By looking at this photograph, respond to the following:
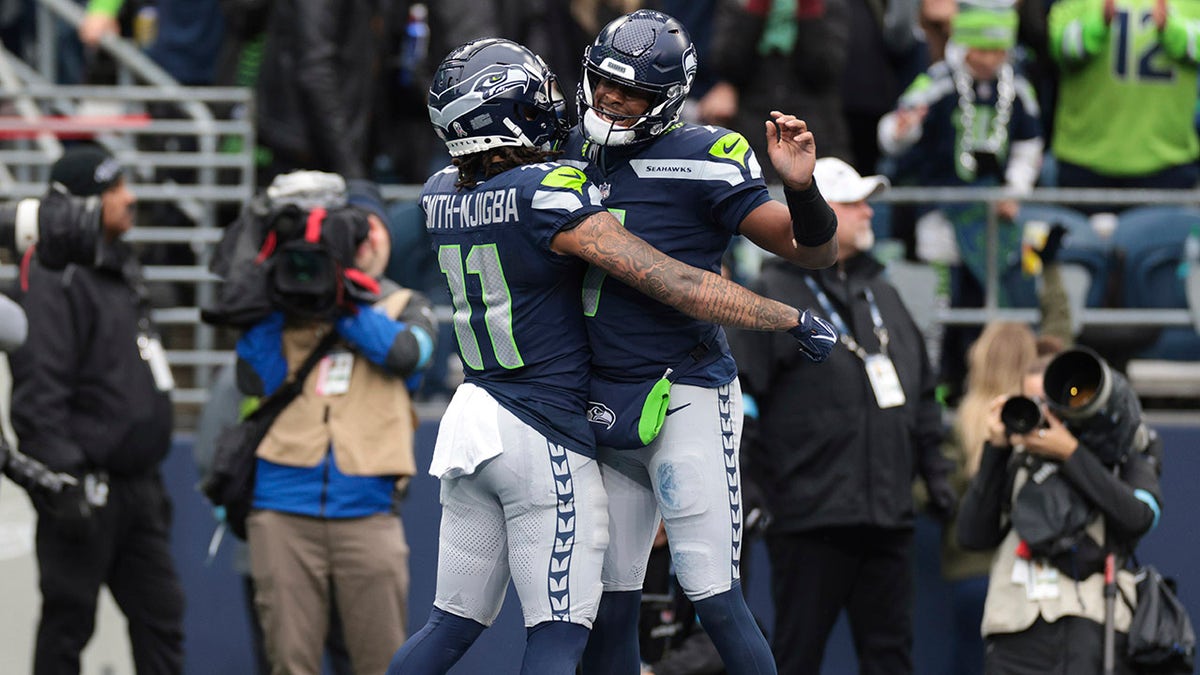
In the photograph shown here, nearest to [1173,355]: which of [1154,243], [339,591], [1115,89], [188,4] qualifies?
[1154,243]

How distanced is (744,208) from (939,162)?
4079mm

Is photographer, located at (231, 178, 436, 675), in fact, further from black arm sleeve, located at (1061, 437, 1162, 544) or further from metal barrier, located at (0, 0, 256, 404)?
black arm sleeve, located at (1061, 437, 1162, 544)

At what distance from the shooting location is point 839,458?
710cm

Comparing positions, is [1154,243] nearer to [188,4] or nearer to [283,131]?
[283,131]

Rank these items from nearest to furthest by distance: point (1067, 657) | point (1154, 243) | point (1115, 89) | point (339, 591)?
point (1067, 657) < point (339, 591) < point (1154, 243) < point (1115, 89)

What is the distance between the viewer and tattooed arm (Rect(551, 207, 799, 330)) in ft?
16.2

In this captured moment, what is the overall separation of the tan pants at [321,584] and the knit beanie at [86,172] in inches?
59.0

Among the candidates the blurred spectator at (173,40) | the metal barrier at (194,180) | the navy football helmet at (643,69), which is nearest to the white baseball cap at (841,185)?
the metal barrier at (194,180)

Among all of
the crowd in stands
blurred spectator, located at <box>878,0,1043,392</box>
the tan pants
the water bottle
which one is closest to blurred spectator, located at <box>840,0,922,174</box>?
the crowd in stands

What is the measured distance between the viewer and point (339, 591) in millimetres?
6859

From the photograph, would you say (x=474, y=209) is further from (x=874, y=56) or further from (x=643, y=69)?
(x=874, y=56)

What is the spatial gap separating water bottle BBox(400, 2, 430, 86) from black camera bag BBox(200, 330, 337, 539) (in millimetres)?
3061

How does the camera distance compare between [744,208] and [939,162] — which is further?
[939,162]

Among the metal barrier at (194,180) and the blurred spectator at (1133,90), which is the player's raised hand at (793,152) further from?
the blurred spectator at (1133,90)
